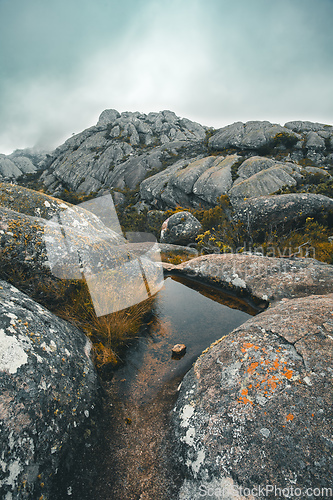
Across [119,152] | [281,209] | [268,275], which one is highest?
[119,152]

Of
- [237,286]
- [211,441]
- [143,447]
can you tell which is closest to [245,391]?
[211,441]

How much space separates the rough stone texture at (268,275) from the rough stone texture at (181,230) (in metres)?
8.40

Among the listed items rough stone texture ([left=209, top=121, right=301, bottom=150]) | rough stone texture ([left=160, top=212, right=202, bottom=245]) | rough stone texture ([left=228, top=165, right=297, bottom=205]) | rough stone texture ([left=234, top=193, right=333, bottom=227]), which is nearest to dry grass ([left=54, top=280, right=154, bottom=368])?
rough stone texture ([left=234, top=193, right=333, bottom=227])

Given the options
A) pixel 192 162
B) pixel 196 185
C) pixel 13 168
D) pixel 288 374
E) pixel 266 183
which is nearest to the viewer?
pixel 288 374

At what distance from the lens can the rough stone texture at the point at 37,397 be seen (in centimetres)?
198

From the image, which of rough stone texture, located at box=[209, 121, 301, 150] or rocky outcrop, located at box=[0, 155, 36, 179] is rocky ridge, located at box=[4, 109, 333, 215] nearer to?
rough stone texture, located at box=[209, 121, 301, 150]

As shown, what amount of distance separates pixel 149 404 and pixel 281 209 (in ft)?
31.0

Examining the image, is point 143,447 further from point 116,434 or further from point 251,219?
point 251,219

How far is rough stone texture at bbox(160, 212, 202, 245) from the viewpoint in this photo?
1541 centimetres

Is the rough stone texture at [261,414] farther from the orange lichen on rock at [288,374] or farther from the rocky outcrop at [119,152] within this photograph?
the rocky outcrop at [119,152]

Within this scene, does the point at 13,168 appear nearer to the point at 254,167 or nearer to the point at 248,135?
the point at 248,135

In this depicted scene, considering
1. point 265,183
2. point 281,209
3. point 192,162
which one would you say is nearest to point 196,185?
point 265,183

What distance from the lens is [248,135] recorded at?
4250cm

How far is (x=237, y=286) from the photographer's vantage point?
5945mm
